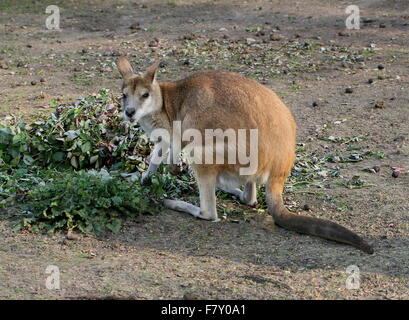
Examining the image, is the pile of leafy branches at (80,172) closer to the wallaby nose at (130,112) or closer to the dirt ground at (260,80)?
the dirt ground at (260,80)

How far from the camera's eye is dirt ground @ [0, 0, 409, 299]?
170 inches

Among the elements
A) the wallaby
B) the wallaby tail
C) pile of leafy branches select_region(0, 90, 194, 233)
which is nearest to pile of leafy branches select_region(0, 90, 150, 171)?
pile of leafy branches select_region(0, 90, 194, 233)

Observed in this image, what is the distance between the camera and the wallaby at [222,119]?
512cm

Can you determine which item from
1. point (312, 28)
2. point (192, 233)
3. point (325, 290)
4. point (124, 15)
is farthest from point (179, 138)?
point (124, 15)

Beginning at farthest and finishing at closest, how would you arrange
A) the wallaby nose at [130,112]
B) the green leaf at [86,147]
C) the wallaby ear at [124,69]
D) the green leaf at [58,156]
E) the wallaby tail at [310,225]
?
the green leaf at [58,156] < the green leaf at [86,147] < the wallaby ear at [124,69] < the wallaby nose at [130,112] < the wallaby tail at [310,225]

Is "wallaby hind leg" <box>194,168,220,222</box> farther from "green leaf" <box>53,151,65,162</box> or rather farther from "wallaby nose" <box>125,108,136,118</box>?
"green leaf" <box>53,151,65,162</box>

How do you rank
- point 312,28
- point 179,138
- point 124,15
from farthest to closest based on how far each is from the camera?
point 124,15
point 312,28
point 179,138

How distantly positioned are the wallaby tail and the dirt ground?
0.06 metres

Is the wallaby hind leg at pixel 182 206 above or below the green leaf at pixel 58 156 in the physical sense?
below

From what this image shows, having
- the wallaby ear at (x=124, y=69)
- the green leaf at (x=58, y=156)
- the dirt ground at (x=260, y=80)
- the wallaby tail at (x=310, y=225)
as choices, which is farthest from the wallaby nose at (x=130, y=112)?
the wallaby tail at (x=310, y=225)

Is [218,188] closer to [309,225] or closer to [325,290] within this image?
[309,225]

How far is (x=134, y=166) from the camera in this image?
19.3 ft

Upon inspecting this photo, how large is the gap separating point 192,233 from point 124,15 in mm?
7743

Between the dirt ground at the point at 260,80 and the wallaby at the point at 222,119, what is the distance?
16 cm
